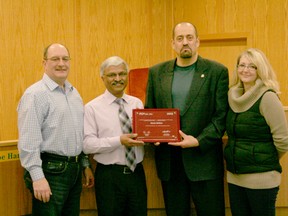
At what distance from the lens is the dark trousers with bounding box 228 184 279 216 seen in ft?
7.88

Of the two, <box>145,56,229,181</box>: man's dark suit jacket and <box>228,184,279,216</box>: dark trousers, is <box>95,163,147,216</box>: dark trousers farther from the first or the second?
<box>228,184,279,216</box>: dark trousers

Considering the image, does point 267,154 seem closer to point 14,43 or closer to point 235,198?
point 235,198

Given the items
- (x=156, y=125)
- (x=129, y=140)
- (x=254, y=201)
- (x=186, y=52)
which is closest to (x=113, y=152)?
(x=129, y=140)

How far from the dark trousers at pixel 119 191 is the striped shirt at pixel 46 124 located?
0.24 metres

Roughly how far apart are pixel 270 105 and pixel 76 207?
1.35 meters

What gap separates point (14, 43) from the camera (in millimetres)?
3965

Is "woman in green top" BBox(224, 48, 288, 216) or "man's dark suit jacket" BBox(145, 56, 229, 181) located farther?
"man's dark suit jacket" BBox(145, 56, 229, 181)

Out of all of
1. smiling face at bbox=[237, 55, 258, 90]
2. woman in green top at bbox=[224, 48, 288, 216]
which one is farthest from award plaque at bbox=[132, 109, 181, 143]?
smiling face at bbox=[237, 55, 258, 90]

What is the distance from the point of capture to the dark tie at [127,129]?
2.52 meters

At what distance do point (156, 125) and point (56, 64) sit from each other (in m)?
0.72

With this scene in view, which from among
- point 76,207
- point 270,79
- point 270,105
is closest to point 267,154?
point 270,105

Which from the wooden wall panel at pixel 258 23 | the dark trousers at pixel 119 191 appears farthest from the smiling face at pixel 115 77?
the wooden wall panel at pixel 258 23

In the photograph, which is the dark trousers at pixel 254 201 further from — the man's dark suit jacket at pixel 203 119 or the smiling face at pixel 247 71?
the smiling face at pixel 247 71

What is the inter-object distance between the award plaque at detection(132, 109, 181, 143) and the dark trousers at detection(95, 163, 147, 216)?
237 millimetres
